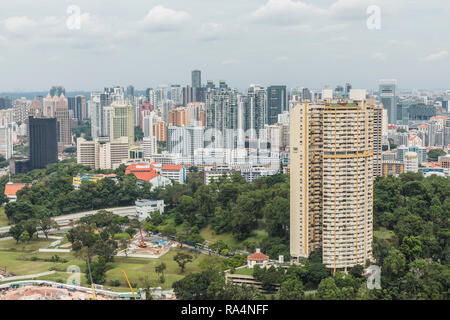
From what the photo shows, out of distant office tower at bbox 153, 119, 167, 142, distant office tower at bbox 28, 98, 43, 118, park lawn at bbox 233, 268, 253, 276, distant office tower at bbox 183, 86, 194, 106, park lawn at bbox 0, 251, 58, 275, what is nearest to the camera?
park lawn at bbox 233, 268, 253, 276

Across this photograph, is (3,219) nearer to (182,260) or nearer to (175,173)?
(175,173)

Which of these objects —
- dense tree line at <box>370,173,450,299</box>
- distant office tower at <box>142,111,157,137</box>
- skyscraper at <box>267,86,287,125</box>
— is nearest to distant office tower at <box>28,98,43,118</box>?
distant office tower at <box>142,111,157,137</box>

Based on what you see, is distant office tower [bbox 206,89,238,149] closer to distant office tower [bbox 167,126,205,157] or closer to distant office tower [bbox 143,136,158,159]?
distant office tower [bbox 167,126,205,157]

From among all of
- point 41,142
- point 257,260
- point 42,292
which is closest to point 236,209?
point 257,260

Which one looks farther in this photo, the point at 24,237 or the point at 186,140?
the point at 186,140

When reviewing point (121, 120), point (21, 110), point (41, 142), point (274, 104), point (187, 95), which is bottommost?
point (41, 142)

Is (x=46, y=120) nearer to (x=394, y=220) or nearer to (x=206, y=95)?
(x=206, y=95)

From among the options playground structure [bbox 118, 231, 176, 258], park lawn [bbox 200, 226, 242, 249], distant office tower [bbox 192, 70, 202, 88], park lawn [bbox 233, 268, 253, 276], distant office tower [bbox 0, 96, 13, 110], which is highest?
distant office tower [bbox 192, 70, 202, 88]
